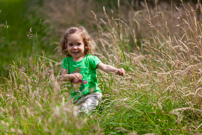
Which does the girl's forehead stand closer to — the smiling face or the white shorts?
the smiling face

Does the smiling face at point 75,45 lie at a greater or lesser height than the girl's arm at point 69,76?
greater

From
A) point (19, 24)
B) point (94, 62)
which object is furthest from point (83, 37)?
point (19, 24)

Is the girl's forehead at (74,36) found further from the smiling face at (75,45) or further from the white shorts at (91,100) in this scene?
the white shorts at (91,100)

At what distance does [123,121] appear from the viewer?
2.79m

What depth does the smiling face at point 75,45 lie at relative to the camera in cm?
330

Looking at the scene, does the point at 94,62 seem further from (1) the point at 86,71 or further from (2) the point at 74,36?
(2) the point at 74,36

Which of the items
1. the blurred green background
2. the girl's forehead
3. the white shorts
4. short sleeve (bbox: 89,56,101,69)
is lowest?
the white shorts

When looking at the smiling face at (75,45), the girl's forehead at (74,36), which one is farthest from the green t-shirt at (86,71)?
the girl's forehead at (74,36)

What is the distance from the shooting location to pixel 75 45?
11.0 ft

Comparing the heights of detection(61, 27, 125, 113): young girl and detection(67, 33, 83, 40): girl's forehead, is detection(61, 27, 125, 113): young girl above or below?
below

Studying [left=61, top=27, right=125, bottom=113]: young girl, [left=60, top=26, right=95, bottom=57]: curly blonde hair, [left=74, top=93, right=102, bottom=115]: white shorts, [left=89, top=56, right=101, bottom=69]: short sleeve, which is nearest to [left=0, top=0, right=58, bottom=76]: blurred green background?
[left=60, top=26, right=95, bottom=57]: curly blonde hair

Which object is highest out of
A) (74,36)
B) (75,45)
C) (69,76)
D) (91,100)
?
(74,36)

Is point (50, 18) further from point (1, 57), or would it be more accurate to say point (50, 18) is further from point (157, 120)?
point (157, 120)

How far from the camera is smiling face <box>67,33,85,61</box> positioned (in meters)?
3.30
